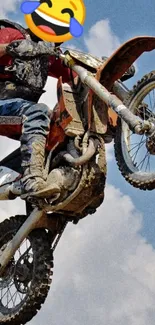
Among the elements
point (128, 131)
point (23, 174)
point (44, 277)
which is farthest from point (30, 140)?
point (44, 277)

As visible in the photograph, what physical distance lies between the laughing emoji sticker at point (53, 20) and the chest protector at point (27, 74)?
0.39 m

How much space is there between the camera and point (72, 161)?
8.47 meters

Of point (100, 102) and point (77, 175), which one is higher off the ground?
point (100, 102)

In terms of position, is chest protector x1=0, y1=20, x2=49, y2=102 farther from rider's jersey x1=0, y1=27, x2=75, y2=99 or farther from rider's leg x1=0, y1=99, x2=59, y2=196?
rider's leg x1=0, y1=99, x2=59, y2=196

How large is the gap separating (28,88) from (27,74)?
0.75 ft

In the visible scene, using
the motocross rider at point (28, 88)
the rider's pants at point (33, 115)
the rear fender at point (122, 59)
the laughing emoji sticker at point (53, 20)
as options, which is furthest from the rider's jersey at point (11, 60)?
the rear fender at point (122, 59)

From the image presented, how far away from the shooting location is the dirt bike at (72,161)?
8.14 m

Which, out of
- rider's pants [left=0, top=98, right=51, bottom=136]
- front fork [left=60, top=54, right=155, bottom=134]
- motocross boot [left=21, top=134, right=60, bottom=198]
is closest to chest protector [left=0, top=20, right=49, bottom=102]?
rider's pants [left=0, top=98, right=51, bottom=136]

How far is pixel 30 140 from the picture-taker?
8.65 m

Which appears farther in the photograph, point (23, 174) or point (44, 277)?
point (44, 277)

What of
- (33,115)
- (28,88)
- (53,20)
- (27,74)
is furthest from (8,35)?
(33,115)

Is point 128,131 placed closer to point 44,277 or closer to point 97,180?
point 97,180

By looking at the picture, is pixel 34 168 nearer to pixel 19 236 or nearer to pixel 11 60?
pixel 19 236

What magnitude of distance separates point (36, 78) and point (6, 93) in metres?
0.43
